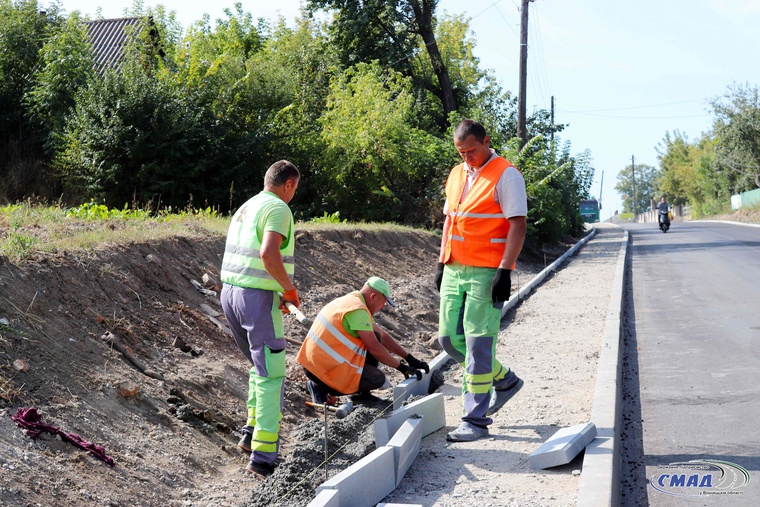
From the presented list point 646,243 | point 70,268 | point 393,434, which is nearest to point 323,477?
point 393,434

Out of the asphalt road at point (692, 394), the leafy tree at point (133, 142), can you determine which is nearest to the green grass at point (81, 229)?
the asphalt road at point (692, 394)

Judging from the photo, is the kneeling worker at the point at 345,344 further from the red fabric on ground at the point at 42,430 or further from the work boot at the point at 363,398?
the red fabric on ground at the point at 42,430

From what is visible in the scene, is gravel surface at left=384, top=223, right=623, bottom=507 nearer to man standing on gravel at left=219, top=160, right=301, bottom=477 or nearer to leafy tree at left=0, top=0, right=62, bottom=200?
man standing on gravel at left=219, top=160, right=301, bottom=477

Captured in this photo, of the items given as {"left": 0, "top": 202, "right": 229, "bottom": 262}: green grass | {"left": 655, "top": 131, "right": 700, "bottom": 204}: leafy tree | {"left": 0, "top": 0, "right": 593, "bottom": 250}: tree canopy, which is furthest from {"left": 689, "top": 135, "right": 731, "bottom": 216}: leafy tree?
{"left": 0, "top": 202, "right": 229, "bottom": 262}: green grass

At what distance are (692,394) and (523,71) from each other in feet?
68.7

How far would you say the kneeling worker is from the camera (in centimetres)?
628

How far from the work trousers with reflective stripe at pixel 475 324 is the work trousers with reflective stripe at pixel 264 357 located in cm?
125

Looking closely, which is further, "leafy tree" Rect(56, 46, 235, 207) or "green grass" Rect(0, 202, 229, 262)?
"leafy tree" Rect(56, 46, 235, 207)

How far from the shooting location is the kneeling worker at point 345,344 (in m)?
6.28

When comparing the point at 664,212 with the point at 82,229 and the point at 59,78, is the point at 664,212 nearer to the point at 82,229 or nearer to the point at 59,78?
the point at 59,78

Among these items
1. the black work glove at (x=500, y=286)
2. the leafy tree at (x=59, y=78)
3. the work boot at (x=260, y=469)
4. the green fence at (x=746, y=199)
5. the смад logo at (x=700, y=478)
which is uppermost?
the leafy tree at (x=59, y=78)

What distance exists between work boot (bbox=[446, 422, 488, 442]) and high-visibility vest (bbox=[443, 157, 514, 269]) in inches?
44.1

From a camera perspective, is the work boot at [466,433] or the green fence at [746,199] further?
the green fence at [746,199]

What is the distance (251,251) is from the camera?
5.16 m
